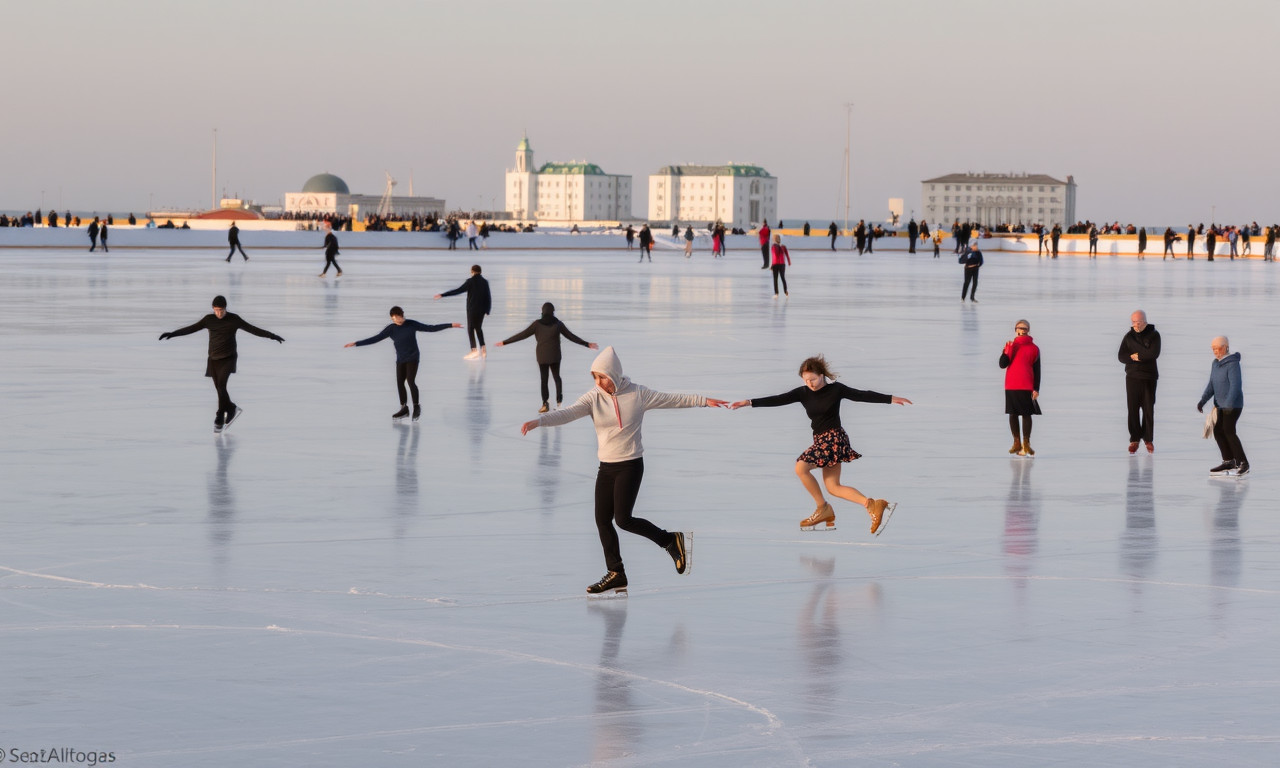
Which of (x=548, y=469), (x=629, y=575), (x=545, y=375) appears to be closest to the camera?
(x=629, y=575)

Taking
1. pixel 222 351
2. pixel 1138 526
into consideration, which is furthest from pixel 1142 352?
pixel 222 351

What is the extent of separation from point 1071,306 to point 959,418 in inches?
661

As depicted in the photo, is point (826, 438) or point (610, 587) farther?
point (826, 438)

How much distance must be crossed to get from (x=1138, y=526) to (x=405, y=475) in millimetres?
4305

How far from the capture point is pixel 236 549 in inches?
306

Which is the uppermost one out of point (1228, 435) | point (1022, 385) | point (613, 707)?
point (1022, 385)

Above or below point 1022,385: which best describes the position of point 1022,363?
above

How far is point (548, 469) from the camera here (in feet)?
34.3

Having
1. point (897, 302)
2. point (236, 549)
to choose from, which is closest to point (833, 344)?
point (897, 302)

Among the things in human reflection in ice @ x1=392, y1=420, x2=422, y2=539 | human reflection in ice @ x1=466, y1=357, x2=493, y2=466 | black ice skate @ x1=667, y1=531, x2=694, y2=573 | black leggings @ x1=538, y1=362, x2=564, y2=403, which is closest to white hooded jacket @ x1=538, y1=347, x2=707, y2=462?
black ice skate @ x1=667, y1=531, x2=694, y2=573

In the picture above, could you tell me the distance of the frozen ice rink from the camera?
510 centimetres

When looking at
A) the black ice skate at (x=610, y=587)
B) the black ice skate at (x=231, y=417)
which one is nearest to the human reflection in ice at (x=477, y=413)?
the black ice skate at (x=231, y=417)

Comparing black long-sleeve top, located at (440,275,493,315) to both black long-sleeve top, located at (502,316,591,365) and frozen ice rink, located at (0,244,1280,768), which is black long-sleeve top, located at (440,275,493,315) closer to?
frozen ice rink, located at (0,244,1280,768)

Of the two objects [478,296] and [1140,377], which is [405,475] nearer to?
[1140,377]
